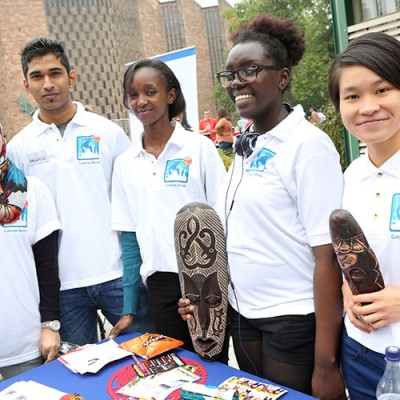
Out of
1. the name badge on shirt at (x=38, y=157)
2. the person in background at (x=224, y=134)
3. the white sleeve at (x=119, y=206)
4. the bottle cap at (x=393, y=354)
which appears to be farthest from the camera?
the person in background at (x=224, y=134)

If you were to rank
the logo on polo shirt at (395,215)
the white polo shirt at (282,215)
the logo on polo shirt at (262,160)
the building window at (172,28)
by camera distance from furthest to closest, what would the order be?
1. the building window at (172,28)
2. the logo on polo shirt at (262,160)
3. the white polo shirt at (282,215)
4. the logo on polo shirt at (395,215)

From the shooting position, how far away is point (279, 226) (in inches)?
69.4

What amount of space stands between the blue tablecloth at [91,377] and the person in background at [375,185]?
372 mm

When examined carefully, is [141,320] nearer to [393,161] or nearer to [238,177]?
[238,177]

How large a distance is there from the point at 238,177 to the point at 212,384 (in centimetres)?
76

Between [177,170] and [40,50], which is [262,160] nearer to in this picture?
[177,170]

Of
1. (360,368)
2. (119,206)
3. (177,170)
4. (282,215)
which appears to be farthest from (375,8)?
(360,368)

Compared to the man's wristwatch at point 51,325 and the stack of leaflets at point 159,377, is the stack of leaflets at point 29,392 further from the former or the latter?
the man's wristwatch at point 51,325

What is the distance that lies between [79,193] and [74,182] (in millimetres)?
62

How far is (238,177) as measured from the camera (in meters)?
1.91

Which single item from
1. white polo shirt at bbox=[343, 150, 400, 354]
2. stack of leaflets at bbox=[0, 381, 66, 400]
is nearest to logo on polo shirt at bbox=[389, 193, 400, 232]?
white polo shirt at bbox=[343, 150, 400, 354]

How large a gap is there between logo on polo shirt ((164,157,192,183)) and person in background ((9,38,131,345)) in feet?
1.46

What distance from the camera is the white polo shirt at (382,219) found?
146 cm

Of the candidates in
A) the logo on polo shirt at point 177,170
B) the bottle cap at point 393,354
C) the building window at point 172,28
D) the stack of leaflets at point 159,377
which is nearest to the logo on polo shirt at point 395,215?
the bottle cap at point 393,354
